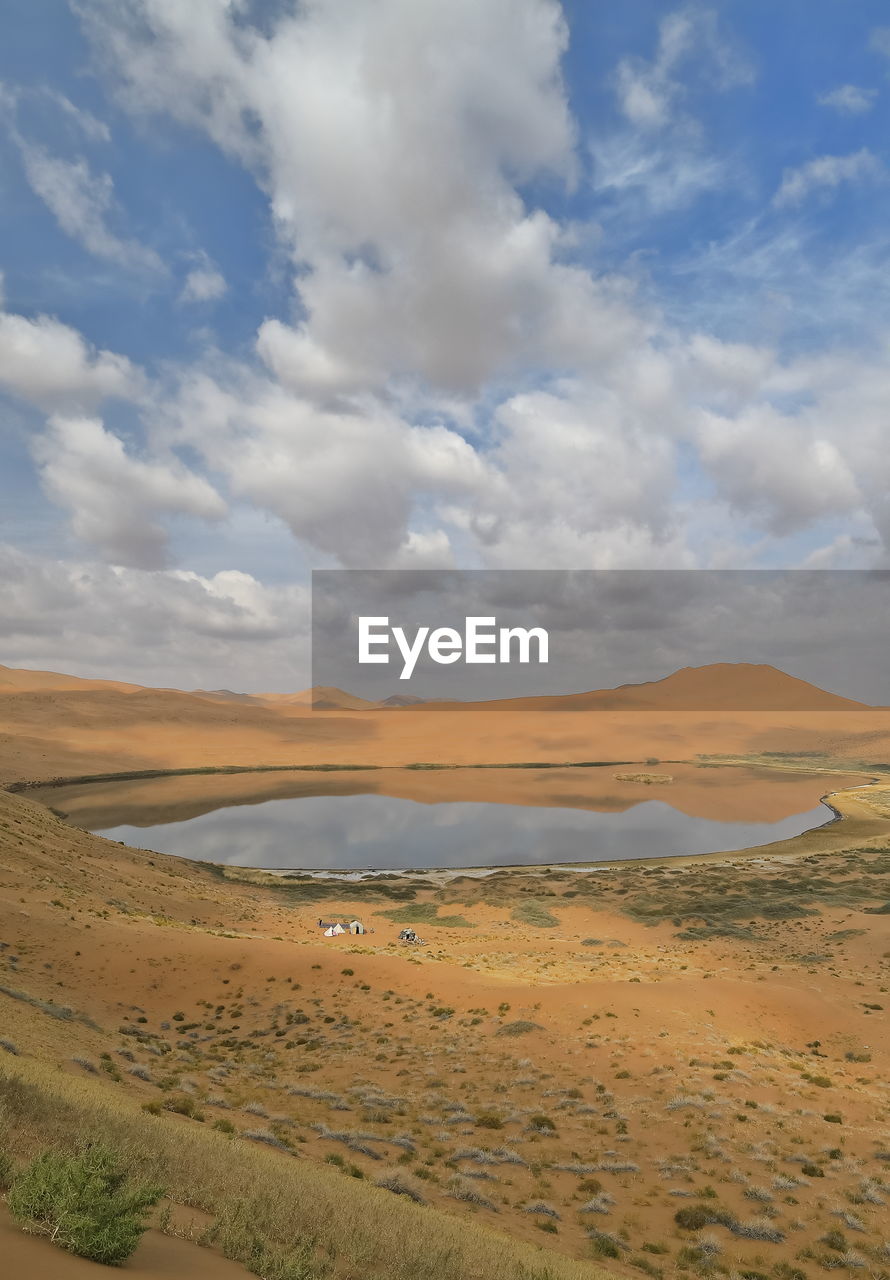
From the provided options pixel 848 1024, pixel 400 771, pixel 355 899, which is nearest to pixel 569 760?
pixel 400 771

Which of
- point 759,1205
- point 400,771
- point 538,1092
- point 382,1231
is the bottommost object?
point 400,771

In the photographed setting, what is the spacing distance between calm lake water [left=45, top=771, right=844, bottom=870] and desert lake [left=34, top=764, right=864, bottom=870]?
0.49 feet

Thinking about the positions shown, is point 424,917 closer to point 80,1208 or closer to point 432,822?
point 432,822

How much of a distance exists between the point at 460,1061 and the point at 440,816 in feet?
169

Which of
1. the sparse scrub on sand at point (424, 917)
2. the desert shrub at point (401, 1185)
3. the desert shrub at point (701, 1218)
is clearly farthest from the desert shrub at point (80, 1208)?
the sparse scrub on sand at point (424, 917)

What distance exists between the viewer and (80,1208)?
403 centimetres

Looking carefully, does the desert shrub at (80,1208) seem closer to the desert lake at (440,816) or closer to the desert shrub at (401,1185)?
the desert shrub at (401,1185)

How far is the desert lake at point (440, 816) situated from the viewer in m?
49.1

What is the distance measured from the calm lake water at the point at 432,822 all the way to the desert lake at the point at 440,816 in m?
0.15

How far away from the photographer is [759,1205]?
8.58 meters

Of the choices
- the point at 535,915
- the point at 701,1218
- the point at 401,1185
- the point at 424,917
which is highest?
the point at 401,1185

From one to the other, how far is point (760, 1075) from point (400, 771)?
88587 millimetres

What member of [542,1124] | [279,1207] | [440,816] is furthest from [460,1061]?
[440,816]

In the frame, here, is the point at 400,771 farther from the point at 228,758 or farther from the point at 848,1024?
the point at 848,1024
